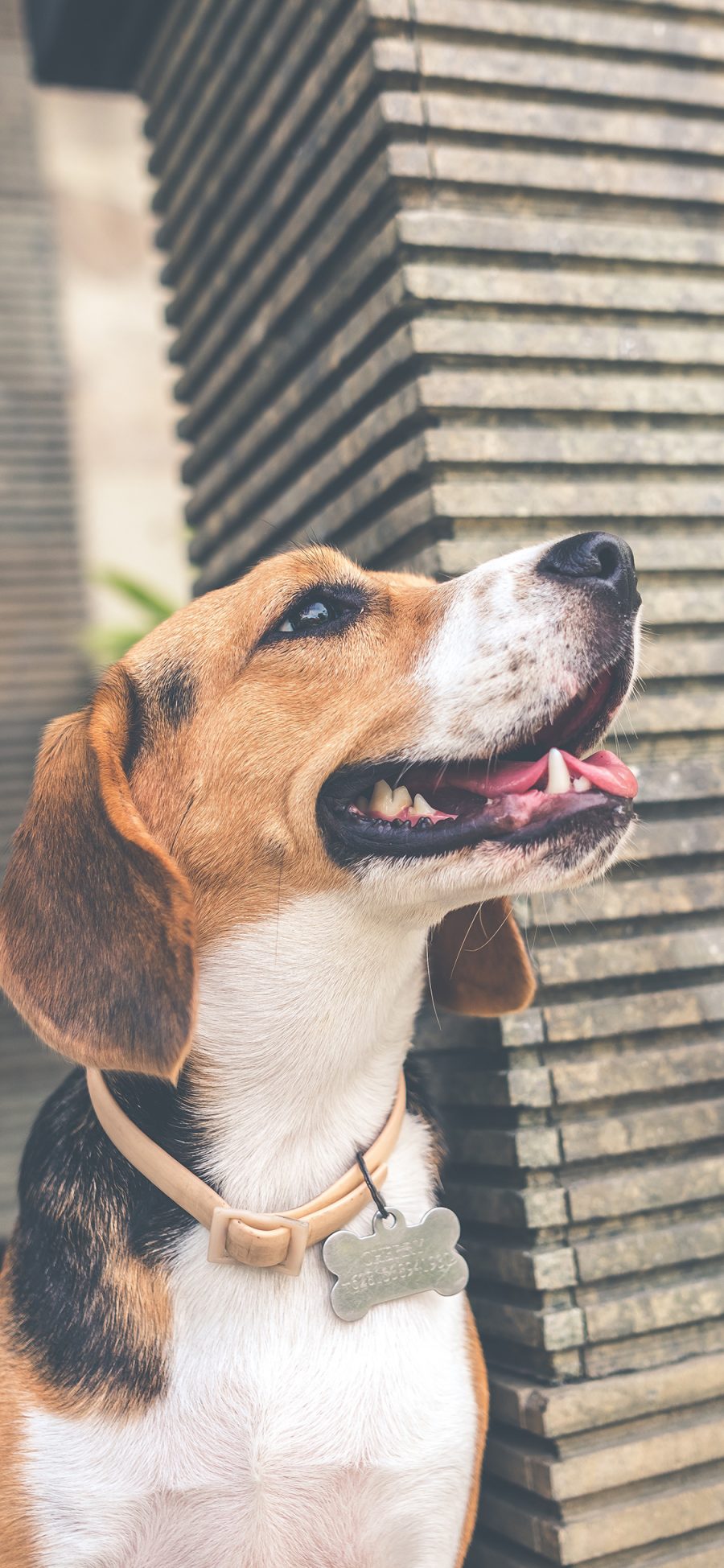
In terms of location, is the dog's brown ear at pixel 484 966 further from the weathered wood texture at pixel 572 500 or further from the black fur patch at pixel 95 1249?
the black fur patch at pixel 95 1249

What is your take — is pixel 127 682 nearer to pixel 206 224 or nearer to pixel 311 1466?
pixel 311 1466

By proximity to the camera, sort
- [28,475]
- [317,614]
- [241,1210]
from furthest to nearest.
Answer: [28,475] < [317,614] < [241,1210]

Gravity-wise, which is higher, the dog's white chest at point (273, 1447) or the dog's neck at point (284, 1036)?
the dog's neck at point (284, 1036)

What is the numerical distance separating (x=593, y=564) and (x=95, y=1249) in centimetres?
133

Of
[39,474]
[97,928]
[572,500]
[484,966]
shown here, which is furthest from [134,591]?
[97,928]

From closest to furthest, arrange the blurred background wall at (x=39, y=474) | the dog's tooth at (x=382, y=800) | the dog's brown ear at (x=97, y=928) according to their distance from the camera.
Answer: the dog's brown ear at (x=97, y=928) → the dog's tooth at (x=382, y=800) → the blurred background wall at (x=39, y=474)

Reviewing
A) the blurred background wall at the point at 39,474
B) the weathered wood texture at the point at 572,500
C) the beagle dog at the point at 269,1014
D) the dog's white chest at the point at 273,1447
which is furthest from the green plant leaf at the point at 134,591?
the dog's white chest at the point at 273,1447

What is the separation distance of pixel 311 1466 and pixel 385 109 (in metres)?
2.38

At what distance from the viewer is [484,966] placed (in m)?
2.37

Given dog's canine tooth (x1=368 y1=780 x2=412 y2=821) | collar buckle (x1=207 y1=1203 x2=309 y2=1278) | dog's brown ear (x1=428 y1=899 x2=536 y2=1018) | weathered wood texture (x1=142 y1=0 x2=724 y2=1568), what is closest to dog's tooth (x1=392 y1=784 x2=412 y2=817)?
dog's canine tooth (x1=368 y1=780 x2=412 y2=821)

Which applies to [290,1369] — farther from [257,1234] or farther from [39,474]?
[39,474]

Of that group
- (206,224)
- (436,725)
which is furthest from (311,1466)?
(206,224)

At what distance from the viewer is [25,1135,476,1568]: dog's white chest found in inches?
75.5

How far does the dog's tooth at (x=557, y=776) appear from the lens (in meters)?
1.99
